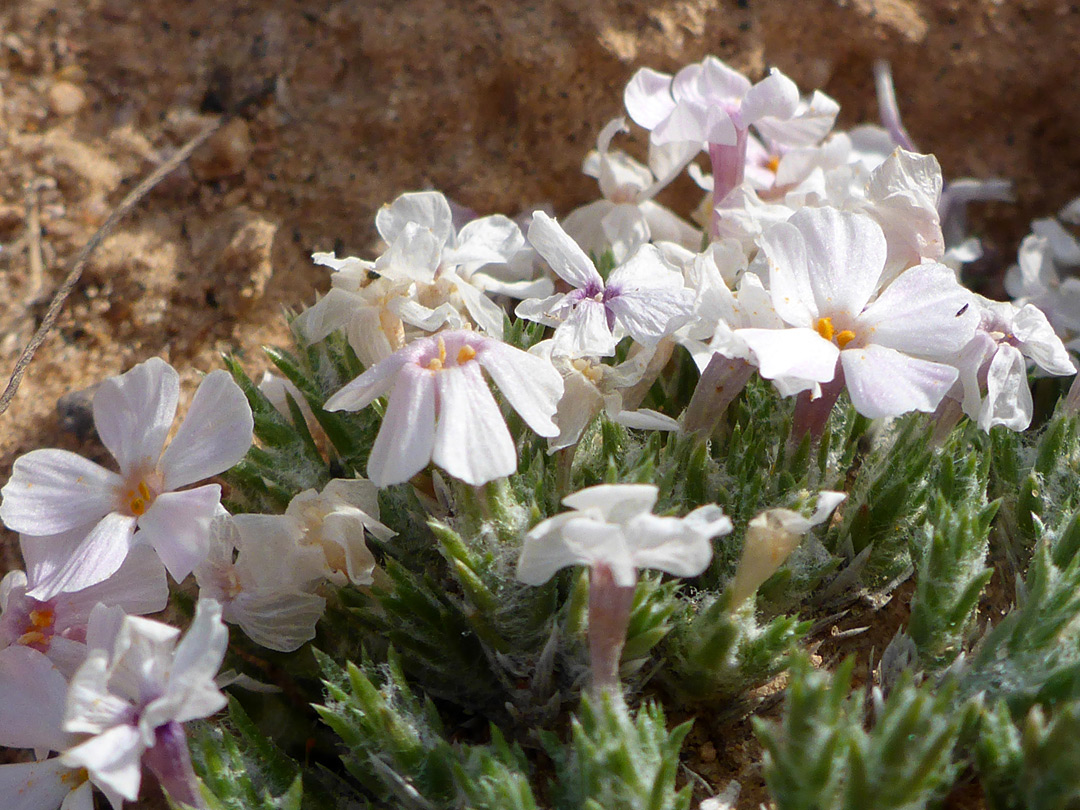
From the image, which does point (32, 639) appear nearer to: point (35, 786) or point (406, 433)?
point (35, 786)

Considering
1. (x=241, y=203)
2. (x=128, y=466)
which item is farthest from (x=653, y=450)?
(x=241, y=203)

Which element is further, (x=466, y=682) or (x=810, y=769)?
(x=466, y=682)

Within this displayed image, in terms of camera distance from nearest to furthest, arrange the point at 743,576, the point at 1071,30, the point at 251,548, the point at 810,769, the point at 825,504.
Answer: the point at 810,769 → the point at 825,504 → the point at 743,576 → the point at 251,548 → the point at 1071,30

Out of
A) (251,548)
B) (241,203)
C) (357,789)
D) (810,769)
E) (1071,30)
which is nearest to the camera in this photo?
(810,769)

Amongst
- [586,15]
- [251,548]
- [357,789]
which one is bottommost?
[357,789]

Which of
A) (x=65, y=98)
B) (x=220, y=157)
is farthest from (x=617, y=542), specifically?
(x=65, y=98)

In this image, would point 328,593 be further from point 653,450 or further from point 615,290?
point 615,290

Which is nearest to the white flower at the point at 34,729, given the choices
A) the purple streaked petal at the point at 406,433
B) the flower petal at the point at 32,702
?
the flower petal at the point at 32,702
